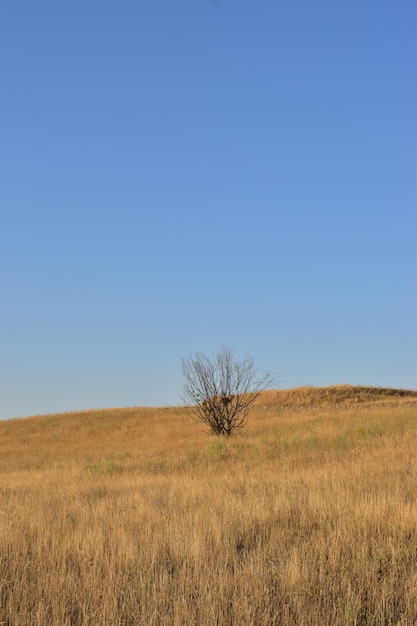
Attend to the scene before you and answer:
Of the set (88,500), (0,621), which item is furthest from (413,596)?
(88,500)

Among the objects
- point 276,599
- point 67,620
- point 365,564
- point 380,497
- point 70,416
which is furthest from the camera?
point 70,416

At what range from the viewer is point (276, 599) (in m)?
4.75

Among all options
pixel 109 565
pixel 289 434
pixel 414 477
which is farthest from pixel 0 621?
pixel 289 434

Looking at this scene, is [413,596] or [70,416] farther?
[70,416]

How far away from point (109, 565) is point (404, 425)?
1776cm

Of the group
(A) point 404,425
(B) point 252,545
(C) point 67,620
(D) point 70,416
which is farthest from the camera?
(D) point 70,416

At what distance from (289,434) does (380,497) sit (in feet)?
47.1

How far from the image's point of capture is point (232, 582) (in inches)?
197

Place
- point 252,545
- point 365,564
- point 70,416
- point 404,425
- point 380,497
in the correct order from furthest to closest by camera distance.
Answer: point 70,416 < point 404,425 < point 380,497 < point 252,545 < point 365,564

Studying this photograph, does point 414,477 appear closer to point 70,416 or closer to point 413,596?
point 413,596

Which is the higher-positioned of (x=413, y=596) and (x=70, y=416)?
(x=70, y=416)

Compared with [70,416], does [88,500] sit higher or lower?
lower

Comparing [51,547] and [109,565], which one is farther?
[51,547]

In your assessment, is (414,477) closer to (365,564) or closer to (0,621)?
(365,564)
